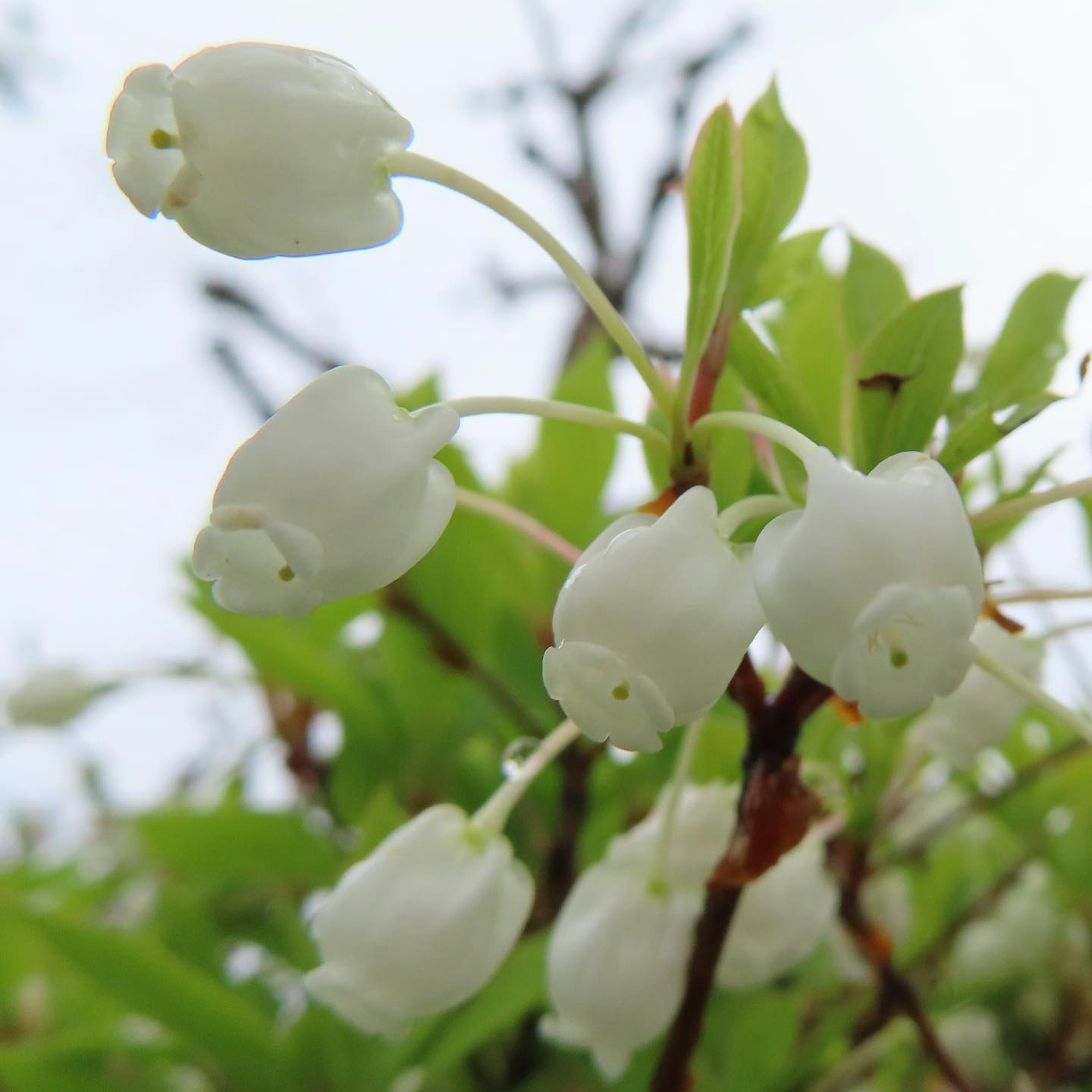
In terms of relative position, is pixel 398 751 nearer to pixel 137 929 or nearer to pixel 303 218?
pixel 137 929

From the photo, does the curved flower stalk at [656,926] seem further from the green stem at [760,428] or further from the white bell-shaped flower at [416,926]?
the green stem at [760,428]

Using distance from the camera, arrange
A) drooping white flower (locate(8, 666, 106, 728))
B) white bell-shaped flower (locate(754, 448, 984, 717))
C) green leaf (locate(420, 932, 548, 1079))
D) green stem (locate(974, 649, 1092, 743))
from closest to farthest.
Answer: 1. white bell-shaped flower (locate(754, 448, 984, 717))
2. green stem (locate(974, 649, 1092, 743))
3. green leaf (locate(420, 932, 548, 1079))
4. drooping white flower (locate(8, 666, 106, 728))

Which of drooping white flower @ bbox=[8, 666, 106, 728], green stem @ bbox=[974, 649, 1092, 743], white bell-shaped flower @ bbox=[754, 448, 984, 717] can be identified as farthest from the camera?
drooping white flower @ bbox=[8, 666, 106, 728]

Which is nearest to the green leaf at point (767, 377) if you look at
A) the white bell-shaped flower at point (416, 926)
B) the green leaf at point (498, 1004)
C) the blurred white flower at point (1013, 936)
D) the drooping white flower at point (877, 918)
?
the white bell-shaped flower at point (416, 926)

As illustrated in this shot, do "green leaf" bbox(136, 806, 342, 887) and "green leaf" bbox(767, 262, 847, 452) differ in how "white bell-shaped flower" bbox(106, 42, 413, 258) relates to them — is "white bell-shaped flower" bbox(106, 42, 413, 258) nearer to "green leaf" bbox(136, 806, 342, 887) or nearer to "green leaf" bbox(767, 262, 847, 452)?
"green leaf" bbox(767, 262, 847, 452)

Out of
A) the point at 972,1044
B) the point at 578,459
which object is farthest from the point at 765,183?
the point at 972,1044

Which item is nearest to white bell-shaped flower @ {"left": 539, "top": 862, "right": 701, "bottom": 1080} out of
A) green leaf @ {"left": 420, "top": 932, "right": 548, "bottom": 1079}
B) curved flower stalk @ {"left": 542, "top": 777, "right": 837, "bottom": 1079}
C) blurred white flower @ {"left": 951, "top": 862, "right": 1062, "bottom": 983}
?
curved flower stalk @ {"left": 542, "top": 777, "right": 837, "bottom": 1079}
